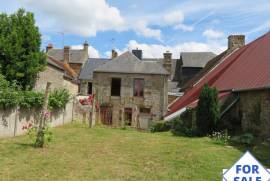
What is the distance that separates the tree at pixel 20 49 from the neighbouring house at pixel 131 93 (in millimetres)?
6789

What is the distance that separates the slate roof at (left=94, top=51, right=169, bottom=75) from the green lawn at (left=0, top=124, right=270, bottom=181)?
16837 millimetres

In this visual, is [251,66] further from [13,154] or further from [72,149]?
[13,154]

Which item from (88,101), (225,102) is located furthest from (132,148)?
(88,101)

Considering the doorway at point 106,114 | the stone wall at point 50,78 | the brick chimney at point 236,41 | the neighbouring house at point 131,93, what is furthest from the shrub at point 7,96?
the brick chimney at point 236,41

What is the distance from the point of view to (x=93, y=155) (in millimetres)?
9406

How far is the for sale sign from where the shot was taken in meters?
3.55

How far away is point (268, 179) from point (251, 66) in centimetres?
1365

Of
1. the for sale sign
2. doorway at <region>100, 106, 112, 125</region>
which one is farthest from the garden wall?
doorway at <region>100, 106, 112, 125</region>

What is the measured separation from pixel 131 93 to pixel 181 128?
40.0ft

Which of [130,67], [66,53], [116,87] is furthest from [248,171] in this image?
[66,53]

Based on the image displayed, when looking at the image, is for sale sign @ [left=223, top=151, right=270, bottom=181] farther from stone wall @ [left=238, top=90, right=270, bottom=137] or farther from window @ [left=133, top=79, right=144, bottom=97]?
window @ [left=133, top=79, right=144, bottom=97]

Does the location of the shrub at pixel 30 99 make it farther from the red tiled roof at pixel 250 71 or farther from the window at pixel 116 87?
the window at pixel 116 87

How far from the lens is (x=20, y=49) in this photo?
21688 mm

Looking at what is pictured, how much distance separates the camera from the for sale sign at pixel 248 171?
3551mm
